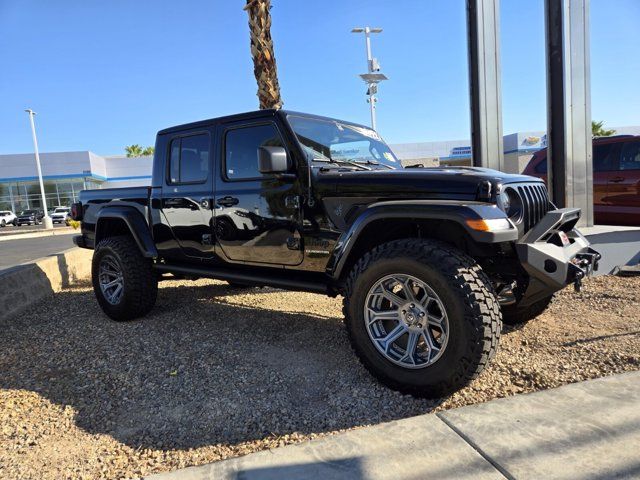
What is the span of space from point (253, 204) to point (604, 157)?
593 centimetres

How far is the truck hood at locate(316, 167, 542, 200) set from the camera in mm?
2896

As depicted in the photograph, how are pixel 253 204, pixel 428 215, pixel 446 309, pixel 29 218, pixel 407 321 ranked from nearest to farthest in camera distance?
1. pixel 446 309
2. pixel 428 215
3. pixel 407 321
4. pixel 253 204
5. pixel 29 218

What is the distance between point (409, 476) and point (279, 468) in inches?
23.2

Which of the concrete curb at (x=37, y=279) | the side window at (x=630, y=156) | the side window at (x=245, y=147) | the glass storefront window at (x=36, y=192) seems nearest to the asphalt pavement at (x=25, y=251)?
the concrete curb at (x=37, y=279)

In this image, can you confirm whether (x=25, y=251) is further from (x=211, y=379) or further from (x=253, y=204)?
(x=211, y=379)

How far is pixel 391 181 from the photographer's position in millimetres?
3117

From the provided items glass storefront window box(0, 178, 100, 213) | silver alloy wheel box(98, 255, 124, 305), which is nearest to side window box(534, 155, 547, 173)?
silver alloy wheel box(98, 255, 124, 305)

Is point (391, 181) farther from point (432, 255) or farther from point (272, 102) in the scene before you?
point (272, 102)

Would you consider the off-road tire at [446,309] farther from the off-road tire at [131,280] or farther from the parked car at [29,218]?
the parked car at [29,218]

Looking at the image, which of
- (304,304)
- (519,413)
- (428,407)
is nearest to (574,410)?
(519,413)

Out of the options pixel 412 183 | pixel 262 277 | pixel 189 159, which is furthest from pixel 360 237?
pixel 189 159

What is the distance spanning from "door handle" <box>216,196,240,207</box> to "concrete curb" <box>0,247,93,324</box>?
2.89 metres

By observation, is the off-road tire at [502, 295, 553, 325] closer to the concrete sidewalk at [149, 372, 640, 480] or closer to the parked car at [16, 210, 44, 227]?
the concrete sidewalk at [149, 372, 640, 480]

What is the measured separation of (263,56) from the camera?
25.1ft
